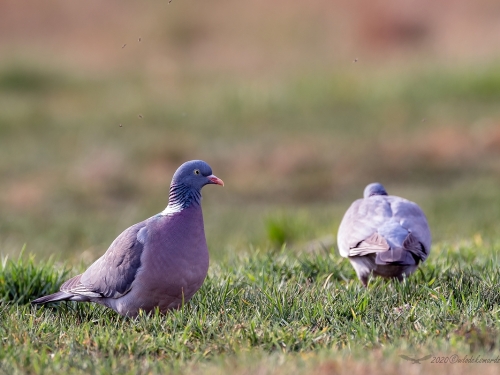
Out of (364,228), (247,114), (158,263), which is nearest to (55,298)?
(158,263)

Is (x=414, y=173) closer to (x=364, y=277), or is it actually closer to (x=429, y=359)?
(x=364, y=277)

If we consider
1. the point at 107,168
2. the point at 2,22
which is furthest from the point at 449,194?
the point at 2,22

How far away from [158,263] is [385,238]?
5.02 ft

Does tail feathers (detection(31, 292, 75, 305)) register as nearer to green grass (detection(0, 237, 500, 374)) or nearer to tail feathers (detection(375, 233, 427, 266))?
green grass (detection(0, 237, 500, 374))

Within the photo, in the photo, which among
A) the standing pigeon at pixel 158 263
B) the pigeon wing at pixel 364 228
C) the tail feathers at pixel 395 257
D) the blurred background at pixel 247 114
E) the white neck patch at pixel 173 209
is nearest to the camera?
the standing pigeon at pixel 158 263

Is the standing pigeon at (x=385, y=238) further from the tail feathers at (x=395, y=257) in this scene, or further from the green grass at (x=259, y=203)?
the green grass at (x=259, y=203)

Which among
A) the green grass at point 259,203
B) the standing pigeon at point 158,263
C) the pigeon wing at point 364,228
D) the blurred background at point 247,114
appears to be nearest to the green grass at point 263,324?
the green grass at point 259,203

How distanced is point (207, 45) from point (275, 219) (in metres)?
11.7

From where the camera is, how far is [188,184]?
4.70 metres

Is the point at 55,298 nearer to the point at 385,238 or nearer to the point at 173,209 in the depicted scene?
the point at 173,209

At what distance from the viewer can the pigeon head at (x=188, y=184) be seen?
15.3ft

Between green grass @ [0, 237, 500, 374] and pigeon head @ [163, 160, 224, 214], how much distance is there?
1.90ft

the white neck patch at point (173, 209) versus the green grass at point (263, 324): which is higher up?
the white neck patch at point (173, 209)

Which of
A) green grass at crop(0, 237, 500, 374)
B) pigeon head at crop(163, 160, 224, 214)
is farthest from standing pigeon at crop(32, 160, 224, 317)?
green grass at crop(0, 237, 500, 374)
